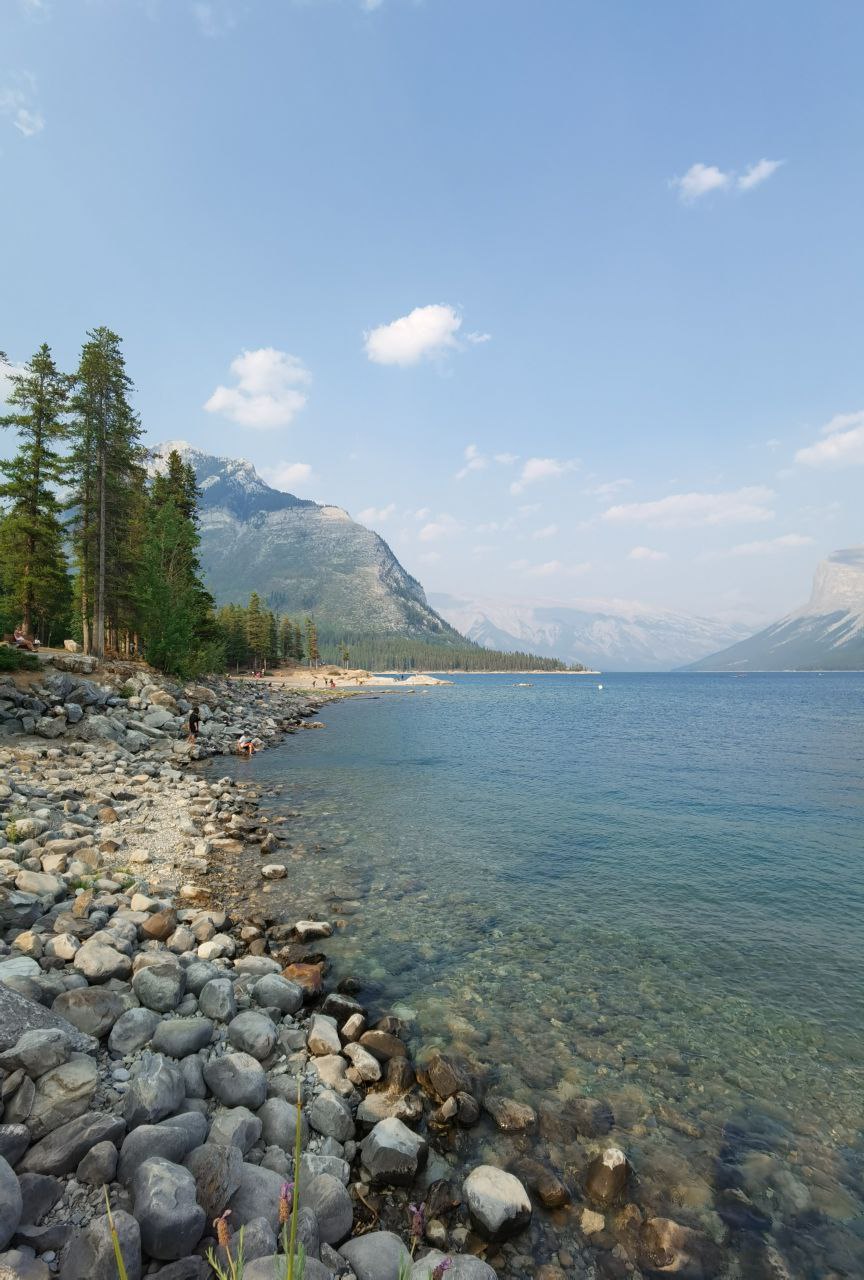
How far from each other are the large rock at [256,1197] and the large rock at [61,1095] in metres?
1.66

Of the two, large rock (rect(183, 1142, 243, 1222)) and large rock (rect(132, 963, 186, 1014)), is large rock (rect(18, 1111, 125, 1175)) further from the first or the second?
large rock (rect(132, 963, 186, 1014))

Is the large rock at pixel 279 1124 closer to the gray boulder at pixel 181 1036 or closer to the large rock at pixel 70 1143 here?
the gray boulder at pixel 181 1036

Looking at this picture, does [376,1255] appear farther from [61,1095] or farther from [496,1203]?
[61,1095]

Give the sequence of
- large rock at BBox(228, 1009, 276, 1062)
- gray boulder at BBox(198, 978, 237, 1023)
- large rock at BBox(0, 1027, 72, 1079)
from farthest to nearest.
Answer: gray boulder at BBox(198, 978, 237, 1023) < large rock at BBox(228, 1009, 276, 1062) < large rock at BBox(0, 1027, 72, 1079)

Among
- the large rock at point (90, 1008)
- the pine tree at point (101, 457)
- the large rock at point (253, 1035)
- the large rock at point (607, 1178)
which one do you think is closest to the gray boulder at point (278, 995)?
the large rock at point (253, 1035)

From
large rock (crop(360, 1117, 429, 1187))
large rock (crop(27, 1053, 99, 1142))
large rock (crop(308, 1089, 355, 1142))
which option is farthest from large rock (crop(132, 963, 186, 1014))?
large rock (crop(360, 1117, 429, 1187))

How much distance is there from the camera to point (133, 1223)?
413 cm

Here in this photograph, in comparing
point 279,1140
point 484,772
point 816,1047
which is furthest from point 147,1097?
point 484,772

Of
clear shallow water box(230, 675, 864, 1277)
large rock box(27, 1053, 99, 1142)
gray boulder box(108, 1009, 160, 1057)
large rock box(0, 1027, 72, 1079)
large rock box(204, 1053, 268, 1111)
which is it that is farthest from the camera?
gray boulder box(108, 1009, 160, 1057)

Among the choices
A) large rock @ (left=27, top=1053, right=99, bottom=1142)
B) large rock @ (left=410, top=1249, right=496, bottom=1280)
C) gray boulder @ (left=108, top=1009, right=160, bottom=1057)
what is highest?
large rock @ (left=27, top=1053, right=99, bottom=1142)

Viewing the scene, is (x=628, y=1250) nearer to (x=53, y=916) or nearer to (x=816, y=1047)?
(x=816, y=1047)

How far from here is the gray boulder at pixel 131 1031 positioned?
6.72m

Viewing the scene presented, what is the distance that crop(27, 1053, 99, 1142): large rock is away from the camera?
4.98 metres

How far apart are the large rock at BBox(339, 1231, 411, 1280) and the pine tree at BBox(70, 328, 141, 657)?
36.9 m
